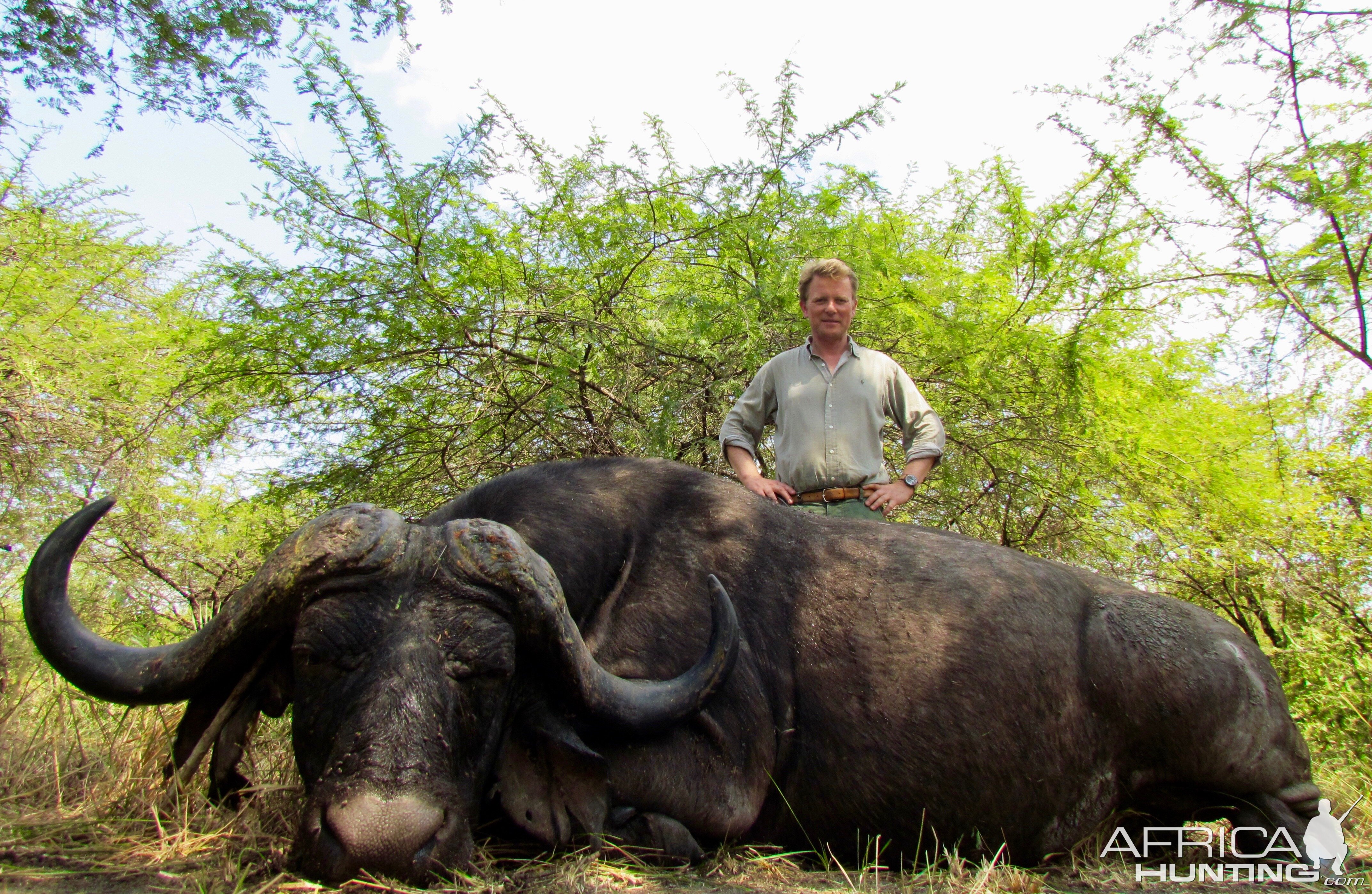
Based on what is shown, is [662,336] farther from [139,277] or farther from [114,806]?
[139,277]

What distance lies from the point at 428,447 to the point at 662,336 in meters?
2.20

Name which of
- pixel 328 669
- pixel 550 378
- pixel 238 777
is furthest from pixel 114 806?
pixel 550 378

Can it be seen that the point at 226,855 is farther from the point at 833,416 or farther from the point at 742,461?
the point at 833,416

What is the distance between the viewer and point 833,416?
17.0ft

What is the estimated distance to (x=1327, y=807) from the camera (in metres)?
3.90

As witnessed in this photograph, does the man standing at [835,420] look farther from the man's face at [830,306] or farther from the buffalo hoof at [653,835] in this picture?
the buffalo hoof at [653,835]

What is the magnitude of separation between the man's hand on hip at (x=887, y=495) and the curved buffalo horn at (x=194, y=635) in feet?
9.16

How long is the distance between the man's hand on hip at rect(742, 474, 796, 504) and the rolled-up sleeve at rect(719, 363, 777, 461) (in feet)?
1.44

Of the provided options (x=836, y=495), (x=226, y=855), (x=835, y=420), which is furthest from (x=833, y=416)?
(x=226, y=855)

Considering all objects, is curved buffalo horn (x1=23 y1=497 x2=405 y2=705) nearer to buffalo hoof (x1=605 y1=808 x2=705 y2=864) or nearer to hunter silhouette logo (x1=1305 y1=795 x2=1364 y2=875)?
buffalo hoof (x1=605 y1=808 x2=705 y2=864)

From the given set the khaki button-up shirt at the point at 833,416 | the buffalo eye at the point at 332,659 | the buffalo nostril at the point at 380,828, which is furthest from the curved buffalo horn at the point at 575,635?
the khaki button-up shirt at the point at 833,416

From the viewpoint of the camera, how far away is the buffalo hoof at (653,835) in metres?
3.27

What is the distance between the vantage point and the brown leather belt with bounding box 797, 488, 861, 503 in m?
5.07

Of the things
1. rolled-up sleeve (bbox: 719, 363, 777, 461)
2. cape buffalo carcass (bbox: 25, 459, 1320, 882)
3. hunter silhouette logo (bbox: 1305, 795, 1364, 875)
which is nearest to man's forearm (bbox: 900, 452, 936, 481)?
cape buffalo carcass (bbox: 25, 459, 1320, 882)
